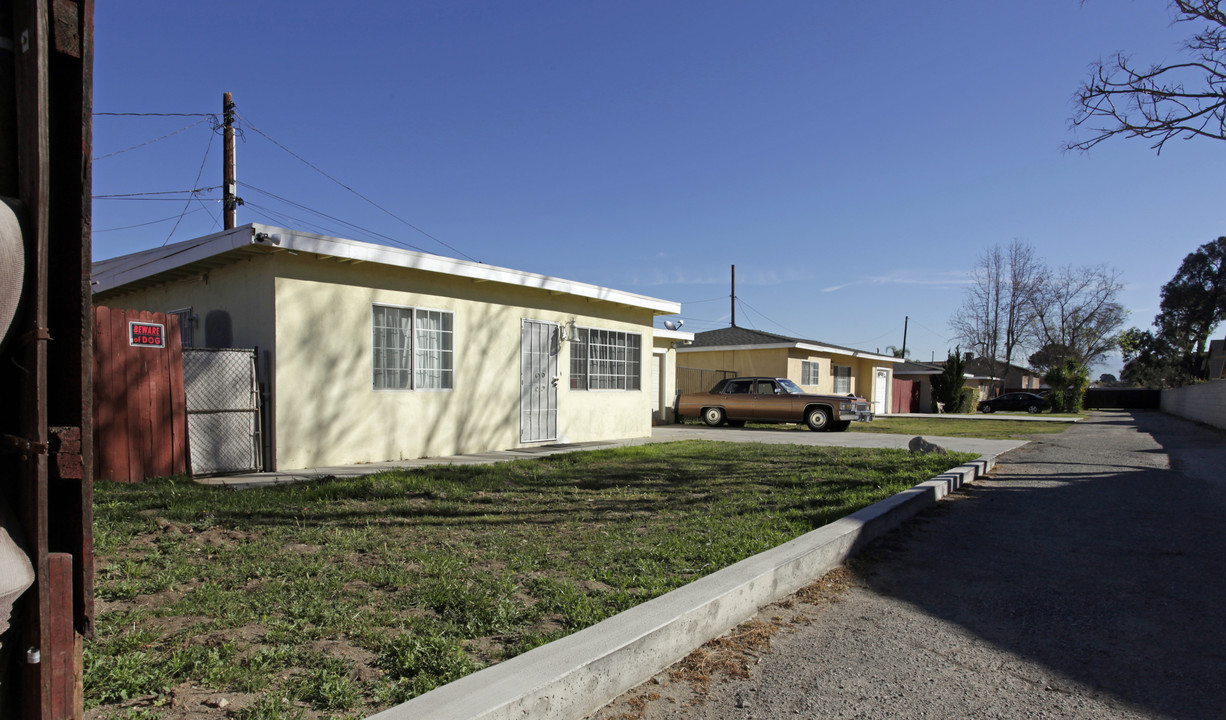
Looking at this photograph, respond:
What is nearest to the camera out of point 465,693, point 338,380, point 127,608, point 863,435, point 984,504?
point 465,693

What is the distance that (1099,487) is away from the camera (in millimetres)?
9477

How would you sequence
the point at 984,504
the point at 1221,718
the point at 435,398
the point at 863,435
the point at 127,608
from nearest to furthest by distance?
the point at 1221,718
the point at 127,608
the point at 984,504
the point at 435,398
the point at 863,435

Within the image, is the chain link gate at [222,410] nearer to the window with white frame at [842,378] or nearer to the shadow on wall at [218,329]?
the shadow on wall at [218,329]

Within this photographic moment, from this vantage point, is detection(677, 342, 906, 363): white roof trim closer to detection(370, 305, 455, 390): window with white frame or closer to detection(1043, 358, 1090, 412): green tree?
detection(370, 305, 455, 390): window with white frame

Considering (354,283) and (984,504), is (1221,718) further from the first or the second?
(354,283)

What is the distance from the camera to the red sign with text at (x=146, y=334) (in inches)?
305

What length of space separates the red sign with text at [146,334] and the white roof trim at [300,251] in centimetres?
128

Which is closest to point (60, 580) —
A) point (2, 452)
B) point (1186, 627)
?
point (2, 452)

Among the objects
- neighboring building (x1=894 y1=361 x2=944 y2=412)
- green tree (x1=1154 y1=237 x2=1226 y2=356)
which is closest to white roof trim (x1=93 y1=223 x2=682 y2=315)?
neighboring building (x1=894 y1=361 x2=944 y2=412)

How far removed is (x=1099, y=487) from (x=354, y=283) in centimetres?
1041

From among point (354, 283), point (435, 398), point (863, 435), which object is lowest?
point (863, 435)

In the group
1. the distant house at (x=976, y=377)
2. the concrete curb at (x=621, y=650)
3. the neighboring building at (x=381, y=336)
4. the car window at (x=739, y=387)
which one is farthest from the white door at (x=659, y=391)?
the distant house at (x=976, y=377)

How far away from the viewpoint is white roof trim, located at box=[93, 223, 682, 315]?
8.45 meters

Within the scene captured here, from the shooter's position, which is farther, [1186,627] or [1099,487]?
[1099,487]
